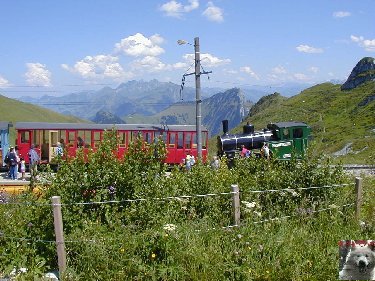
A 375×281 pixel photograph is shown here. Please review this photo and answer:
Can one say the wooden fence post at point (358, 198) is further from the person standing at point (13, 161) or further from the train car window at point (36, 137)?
the train car window at point (36, 137)

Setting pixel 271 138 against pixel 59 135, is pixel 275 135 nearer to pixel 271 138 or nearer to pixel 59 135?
pixel 271 138

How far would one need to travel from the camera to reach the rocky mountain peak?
152 meters

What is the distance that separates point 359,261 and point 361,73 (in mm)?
166553

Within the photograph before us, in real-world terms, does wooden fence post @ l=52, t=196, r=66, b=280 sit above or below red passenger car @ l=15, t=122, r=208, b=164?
below

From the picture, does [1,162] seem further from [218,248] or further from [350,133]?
[350,133]

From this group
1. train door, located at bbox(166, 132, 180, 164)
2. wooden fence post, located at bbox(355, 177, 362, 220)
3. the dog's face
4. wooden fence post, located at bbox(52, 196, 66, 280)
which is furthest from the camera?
train door, located at bbox(166, 132, 180, 164)

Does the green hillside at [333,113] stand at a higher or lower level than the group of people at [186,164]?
higher

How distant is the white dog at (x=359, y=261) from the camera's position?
190 inches

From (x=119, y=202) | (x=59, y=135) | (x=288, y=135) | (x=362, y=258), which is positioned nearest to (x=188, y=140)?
(x=288, y=135)

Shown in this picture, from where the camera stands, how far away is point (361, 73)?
158000 mm

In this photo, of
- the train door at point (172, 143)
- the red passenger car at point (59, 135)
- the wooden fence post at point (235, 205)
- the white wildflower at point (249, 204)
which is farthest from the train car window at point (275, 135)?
the wooden fence post at point (235, 205)

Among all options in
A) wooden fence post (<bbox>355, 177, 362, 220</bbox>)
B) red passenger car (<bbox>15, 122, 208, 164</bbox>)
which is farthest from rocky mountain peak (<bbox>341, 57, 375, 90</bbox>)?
wooden fence post (<bbox>355, 177, 362, 220</bbox>)

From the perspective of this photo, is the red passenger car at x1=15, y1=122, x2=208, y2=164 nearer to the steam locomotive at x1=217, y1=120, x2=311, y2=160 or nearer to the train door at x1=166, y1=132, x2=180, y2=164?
the train door at x1=166, y1=132, x2=180, y2=164

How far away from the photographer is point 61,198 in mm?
7480
